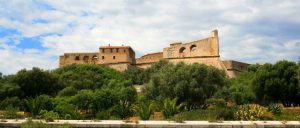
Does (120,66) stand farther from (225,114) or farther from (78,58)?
(225,114)

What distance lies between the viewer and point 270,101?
34312 mm

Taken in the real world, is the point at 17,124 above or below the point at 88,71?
below

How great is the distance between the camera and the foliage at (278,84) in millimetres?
33344

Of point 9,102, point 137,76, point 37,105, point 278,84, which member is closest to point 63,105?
point 37,105

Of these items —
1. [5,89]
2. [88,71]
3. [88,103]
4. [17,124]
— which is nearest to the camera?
[17,124]

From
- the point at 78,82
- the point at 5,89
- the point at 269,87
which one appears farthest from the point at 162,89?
the point at 78,82

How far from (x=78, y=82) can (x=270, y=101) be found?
2125 centimetres

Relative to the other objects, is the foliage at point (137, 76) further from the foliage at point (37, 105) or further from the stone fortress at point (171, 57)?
the foliage at point (37, 105)

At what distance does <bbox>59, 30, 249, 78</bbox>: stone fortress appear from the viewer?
5838cm

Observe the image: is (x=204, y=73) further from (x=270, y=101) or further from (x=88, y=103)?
(x=88, y=103)

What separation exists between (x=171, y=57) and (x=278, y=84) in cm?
3023

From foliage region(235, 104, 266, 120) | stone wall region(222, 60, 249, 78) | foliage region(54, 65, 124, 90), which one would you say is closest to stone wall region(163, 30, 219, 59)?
stone wall region(222, 60, 249, 78)

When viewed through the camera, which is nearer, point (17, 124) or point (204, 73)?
point (17, 124)

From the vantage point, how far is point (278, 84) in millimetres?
33406
